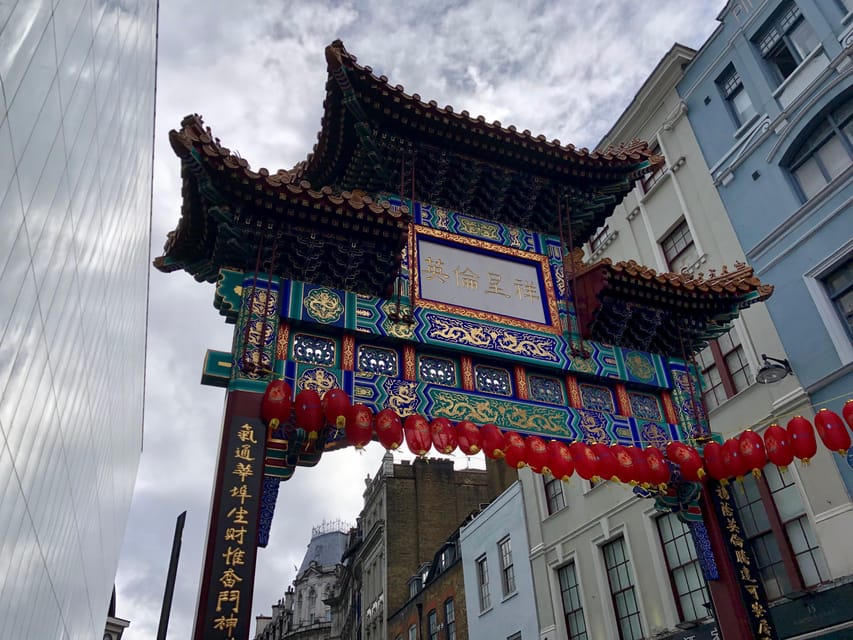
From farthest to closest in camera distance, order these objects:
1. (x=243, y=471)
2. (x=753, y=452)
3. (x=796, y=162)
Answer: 1. (x=796, y=162)
2. (x=753, y=452)
3. (x=243, y=471)

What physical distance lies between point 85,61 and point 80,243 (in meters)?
2.04

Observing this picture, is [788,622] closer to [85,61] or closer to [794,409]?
[794,409]

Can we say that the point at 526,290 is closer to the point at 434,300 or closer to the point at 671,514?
the point at 434,300

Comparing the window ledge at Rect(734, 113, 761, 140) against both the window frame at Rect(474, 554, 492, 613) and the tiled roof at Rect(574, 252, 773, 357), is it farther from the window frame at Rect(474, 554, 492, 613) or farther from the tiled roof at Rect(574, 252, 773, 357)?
the window frame at Rect(474, 554, 492, 613)

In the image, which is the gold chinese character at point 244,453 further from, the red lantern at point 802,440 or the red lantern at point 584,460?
the red lantern at point 802,440

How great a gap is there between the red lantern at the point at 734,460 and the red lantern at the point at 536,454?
2.70 meters

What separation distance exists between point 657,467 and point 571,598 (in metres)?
11.4

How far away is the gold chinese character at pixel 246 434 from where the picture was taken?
740 cm

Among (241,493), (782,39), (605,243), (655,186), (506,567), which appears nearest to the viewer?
(241,493)

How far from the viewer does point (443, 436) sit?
8250 millimetres

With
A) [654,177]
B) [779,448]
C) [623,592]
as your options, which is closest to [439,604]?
[623,592]

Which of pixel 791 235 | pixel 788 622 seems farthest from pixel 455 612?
pixel 791 235

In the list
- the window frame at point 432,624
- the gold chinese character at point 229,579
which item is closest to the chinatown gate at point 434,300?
the gold chinese character at point 229,579

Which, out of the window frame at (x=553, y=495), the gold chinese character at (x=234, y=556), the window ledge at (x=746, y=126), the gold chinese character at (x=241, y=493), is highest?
the window ledge at (x=746, y=126)
